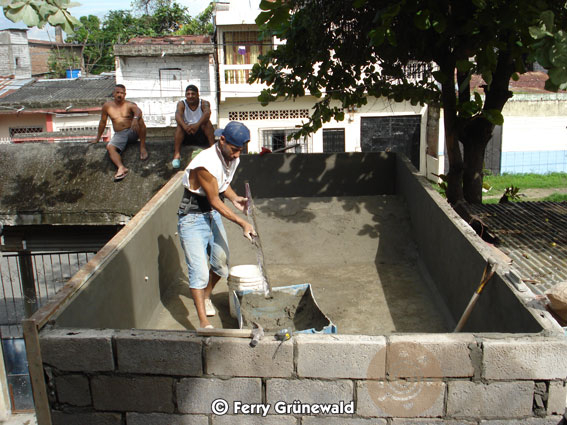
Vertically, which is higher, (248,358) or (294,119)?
(294,119)

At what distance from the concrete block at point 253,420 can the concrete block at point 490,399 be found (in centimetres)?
91

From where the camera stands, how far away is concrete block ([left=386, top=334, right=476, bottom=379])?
3078 millimetres

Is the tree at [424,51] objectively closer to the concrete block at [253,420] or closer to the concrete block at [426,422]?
the concrete block at [426,422]

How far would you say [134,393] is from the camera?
323 cm

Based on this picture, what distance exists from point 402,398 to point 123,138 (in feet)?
19.3

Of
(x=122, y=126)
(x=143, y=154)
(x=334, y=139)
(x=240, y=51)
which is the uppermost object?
(x=240, y=51)

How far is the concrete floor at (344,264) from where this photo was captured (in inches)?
210

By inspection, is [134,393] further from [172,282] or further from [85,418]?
[172,282]

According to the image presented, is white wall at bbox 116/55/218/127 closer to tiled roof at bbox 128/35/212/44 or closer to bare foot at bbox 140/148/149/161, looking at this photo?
tiled roof at bbox 128/35/212/44

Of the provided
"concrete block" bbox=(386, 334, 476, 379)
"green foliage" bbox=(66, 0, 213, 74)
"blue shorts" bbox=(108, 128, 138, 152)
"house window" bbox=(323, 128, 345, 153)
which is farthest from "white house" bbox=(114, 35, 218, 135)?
"concrete block" bbox=(386, 334, 476, 379)

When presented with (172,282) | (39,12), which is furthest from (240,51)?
(39,12)

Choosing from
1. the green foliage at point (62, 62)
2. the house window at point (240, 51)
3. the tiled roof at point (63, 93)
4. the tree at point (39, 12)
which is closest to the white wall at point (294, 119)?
the house window at point (240, 51)

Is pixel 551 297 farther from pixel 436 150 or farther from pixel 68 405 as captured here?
pixel 436 150

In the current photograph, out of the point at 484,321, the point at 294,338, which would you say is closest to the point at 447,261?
the point at 484,321
